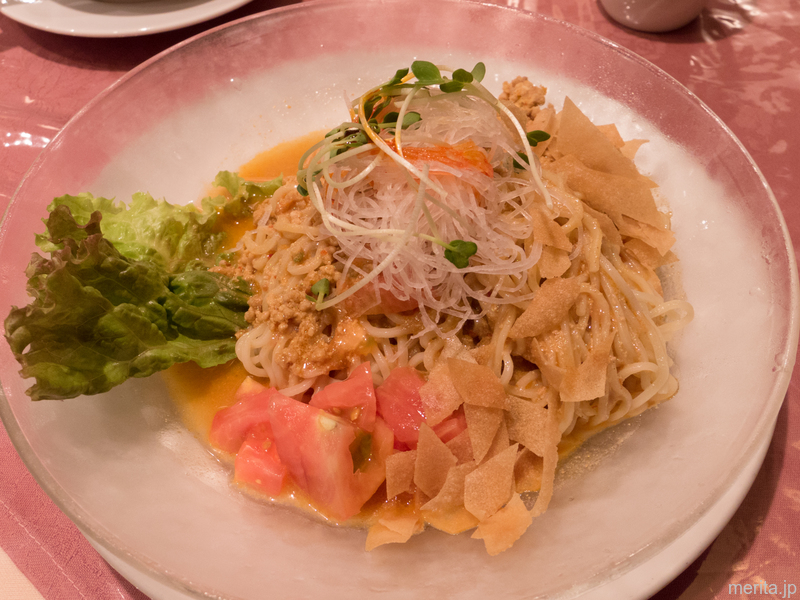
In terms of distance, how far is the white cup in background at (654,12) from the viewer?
3.96 m

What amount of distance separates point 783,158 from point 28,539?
493 cm

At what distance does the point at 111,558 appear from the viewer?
6.54 ft

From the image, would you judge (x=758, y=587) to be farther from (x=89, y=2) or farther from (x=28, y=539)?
(x=89, y=2)

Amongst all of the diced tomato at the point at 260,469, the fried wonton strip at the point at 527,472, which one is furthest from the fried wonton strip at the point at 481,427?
the diced tomato at the point at 260,469

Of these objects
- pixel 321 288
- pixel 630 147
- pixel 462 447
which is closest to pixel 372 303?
pixel 321 288

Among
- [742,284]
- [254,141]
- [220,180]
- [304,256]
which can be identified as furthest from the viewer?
[254,141]

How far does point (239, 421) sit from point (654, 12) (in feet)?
14.0

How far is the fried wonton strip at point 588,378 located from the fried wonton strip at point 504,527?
0.50 meters

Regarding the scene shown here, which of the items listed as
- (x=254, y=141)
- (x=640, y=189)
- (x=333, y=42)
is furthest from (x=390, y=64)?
(x=640, y=189)

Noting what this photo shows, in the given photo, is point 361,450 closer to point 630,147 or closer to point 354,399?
point 354,399

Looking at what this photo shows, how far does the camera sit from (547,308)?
2.35 m

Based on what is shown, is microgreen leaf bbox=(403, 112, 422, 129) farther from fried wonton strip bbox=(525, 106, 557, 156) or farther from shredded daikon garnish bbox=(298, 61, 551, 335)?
fried wonton strip bbox=(525, 106, 557, 156)

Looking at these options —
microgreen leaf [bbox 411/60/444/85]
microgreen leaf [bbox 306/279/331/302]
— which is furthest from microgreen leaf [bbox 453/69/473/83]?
microgreen leaf [bbox 306/279/331/302]

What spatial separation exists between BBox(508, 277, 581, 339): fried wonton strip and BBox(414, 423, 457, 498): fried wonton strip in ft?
2.02
